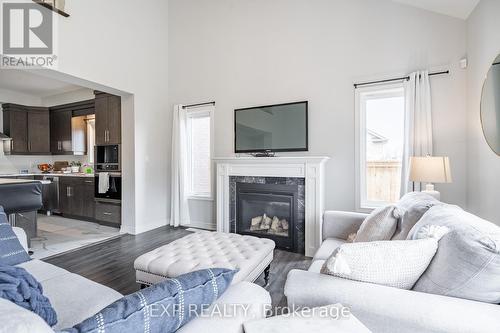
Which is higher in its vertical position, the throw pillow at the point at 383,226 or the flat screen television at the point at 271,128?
the flat screen television at the point at 271,128

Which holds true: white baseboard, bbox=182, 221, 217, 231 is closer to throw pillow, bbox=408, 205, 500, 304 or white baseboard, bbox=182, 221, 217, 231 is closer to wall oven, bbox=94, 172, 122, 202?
wall oven, bbox=94, 172, 122, 202

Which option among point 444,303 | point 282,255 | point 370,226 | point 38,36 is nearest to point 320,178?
point 282,255

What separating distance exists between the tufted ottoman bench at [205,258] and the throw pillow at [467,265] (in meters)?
1.14

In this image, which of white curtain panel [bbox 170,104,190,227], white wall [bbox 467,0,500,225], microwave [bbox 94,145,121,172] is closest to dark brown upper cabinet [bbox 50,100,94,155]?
microwave [bbox 94,145,121,172]

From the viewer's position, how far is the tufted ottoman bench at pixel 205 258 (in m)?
1.78

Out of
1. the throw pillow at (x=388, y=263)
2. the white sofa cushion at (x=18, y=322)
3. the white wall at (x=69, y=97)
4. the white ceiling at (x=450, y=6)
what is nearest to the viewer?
the white sofa cushion at (x=18, y=322)

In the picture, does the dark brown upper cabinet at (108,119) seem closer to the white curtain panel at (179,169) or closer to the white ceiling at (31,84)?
the white curtain panel at (179,169)

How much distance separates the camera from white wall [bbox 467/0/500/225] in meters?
2.03

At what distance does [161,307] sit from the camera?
0.69m

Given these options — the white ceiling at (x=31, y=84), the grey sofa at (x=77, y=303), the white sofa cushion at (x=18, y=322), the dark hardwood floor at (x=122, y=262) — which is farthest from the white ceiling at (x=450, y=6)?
the white ceiling at (x=31, y=84)

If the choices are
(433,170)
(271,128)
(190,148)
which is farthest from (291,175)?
→ (190,148)

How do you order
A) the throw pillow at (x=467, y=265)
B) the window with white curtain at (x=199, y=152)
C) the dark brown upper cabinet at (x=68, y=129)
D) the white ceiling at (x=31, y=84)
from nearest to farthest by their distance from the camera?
the throw pillow at (x=467, y=265) < the window with white curtain at (x=199, y=152) < the white ceiling at (x=31, y=84) < the dark brown upper cabinet at (x=68, y=129)

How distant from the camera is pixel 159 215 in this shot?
445cm

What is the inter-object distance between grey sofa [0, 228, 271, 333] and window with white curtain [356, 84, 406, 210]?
2.74m
